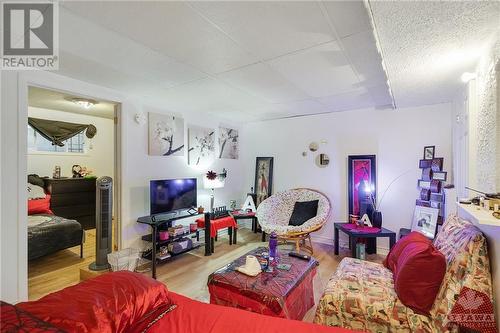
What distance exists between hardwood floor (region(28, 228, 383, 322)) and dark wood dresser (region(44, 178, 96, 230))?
1.06 metres

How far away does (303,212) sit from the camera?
401cm

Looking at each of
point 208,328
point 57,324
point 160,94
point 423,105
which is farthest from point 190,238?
point 423,105

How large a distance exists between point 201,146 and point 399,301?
3489mm

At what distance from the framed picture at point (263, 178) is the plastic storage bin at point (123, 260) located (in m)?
2.53

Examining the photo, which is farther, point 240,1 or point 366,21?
point 366,21

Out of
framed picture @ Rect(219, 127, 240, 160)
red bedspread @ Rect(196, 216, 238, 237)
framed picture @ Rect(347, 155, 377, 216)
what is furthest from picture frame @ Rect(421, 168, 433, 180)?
framed picture @ Rect(219, 127, 240, 160)

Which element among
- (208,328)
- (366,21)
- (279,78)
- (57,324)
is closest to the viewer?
(57,324)

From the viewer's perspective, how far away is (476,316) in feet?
4.08

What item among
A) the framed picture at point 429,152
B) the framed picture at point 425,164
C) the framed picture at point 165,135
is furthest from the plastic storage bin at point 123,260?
the framed picture at point 429,152

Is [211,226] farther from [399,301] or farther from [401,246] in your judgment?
[399,301]

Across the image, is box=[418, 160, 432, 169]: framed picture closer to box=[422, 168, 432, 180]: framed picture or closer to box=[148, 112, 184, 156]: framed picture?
box=[422, 168, 432, 180]: framed picture

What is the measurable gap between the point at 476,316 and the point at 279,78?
7.77ft

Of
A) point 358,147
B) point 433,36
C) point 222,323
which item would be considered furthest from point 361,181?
point 222,323

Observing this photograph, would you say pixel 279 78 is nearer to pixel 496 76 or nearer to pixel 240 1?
pixel 240 1
